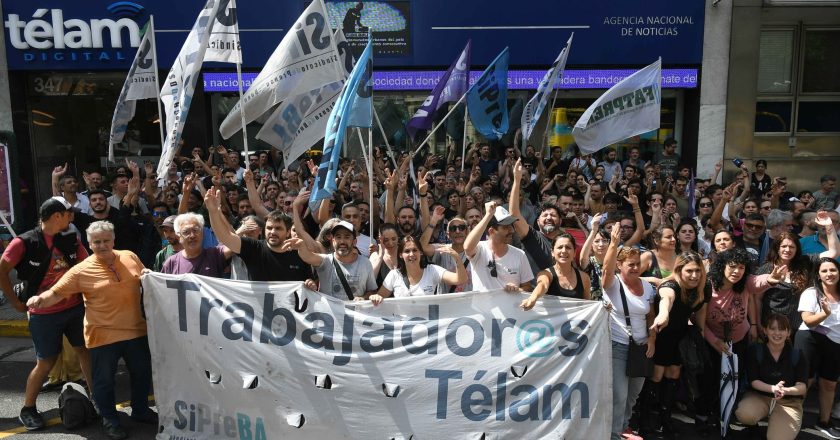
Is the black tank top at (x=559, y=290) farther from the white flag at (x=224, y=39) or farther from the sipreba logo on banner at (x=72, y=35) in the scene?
the sipreba logo on banner at (x=72, y=35)

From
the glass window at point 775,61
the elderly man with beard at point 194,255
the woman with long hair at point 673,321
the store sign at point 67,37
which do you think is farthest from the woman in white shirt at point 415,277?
the glass window at point 775,61

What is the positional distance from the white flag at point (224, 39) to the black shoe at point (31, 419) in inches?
144

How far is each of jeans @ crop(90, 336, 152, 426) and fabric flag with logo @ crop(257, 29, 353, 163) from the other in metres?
2.43

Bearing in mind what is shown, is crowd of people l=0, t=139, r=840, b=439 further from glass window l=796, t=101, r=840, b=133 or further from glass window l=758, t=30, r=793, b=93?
glass window l=796, t=101, r=840, b=133

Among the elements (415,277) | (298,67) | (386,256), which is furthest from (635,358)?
(298,67)

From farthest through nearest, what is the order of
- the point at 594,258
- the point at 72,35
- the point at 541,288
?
the point at 72,35 → the point at 594,258 → the point at 541,288

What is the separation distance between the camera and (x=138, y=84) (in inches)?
329

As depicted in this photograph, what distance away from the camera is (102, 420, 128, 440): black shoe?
5129mm

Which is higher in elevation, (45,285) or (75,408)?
(45,285)

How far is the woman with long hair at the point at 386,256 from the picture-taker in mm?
5387

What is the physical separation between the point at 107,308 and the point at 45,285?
87 cm

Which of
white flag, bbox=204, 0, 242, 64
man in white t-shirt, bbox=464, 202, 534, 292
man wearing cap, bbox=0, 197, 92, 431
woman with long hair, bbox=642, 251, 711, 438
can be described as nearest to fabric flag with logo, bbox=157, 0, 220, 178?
white flag, bbox=204, 0, 242, 64

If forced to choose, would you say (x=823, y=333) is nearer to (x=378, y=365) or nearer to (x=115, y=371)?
(x=378, y=365)

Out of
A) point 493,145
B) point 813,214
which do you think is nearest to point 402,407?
point 813,214
